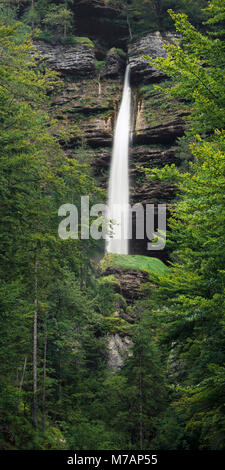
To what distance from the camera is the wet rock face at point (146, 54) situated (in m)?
34.6

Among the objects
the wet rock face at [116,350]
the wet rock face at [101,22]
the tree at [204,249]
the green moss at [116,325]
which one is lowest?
the wet rock face at [116,350]

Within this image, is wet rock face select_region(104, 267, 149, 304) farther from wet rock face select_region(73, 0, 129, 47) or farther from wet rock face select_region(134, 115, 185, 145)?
wet rock face select_region(73, 0, 129, 47)

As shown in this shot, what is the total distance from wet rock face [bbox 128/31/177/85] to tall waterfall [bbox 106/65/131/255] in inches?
140

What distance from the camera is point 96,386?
15.2 m

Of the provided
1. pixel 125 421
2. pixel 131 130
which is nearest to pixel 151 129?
pixel 131 130

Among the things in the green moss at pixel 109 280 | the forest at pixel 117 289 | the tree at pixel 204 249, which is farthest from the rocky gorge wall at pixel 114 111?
the tree at pixel 204 249

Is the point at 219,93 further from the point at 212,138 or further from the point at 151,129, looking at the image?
the point at 151,129

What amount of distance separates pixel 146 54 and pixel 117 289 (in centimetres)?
2470

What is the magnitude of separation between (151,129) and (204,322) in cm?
2715

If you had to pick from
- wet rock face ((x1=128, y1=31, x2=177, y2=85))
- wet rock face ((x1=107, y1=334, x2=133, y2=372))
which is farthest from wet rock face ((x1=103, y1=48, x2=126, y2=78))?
wet rock face ((x1=107, y1=334, x2=133, y2=372))

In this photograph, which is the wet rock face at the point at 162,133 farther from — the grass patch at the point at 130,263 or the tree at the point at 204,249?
the tree at the point at 204,249

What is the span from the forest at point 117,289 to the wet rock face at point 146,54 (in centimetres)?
476

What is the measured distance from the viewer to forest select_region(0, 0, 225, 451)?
649 cm

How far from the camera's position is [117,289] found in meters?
22.6
